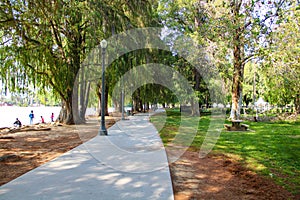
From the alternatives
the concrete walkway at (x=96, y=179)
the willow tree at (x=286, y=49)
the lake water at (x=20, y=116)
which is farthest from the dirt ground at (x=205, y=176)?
the lake water at (x=20, y=116)

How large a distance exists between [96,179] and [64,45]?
13.3m

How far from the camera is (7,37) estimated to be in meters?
12.7

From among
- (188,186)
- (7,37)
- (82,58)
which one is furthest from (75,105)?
(188,186)

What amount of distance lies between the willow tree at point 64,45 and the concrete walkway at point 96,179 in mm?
7690

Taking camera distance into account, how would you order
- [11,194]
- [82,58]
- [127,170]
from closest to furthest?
[11,194]
[127,170]
[82,58]

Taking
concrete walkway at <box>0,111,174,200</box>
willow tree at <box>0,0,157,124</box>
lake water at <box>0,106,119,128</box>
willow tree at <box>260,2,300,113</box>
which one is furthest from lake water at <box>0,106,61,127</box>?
willow tree at <box>260,2,300,113</box>

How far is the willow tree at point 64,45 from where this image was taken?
40.9 ft

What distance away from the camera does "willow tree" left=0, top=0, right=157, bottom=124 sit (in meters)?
12.5

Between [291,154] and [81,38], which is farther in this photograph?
[81,38]

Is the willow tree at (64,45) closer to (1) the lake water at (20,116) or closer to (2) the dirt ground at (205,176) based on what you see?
(2) the dirt ground at (205,176)

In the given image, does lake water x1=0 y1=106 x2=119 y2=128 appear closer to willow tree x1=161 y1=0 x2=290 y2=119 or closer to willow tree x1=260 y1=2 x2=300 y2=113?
willow tree x1=161 y1=0 x2=290 y2=119

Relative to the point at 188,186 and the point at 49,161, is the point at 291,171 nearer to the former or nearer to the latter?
the point at 188,186

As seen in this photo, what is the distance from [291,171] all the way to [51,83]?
13248mm

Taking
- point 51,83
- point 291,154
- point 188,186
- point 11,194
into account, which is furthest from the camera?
point 51,83
